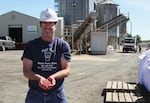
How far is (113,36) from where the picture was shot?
7812cm

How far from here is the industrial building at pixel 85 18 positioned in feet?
Answer: 180

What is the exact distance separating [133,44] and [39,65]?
5914 cm

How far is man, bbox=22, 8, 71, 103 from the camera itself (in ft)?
15.7

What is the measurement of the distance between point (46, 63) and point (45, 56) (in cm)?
8

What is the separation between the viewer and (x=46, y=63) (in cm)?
484

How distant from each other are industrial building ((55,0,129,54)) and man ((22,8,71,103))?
46.1 metres

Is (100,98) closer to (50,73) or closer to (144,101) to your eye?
(144,101)

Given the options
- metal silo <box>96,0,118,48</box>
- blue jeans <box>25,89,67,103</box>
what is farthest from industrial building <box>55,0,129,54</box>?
blue jeans <box>25,89,67,103</box>

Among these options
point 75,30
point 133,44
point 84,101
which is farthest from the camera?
point 133,44

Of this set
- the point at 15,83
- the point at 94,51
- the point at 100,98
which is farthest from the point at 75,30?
the point at 100,98

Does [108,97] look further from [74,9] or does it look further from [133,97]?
[74,9]

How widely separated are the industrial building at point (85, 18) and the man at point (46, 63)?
46.1m

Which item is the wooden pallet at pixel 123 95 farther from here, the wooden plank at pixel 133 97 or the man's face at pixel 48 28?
the man's face at pixel 48 28

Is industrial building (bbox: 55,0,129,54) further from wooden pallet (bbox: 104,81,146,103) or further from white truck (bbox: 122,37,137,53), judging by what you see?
wooden pallet (bbox: 104,81,146,103)
